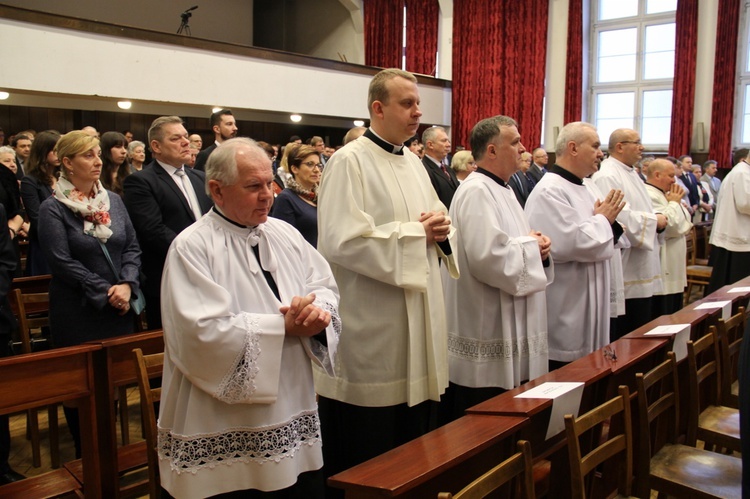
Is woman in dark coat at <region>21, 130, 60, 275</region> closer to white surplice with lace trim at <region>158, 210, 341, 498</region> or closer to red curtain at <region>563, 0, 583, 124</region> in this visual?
white surplice with lace trim at <region>158, 210, 341, 498</region>

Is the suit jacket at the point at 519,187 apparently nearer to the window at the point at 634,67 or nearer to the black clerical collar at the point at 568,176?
the black clerical collar at the point at 568,176

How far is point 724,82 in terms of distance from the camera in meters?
11.1

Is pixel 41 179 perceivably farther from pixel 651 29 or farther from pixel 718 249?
pixel 651 29

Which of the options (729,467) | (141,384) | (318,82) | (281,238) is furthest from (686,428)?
(318,82)

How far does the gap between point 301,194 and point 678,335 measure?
2.19 m

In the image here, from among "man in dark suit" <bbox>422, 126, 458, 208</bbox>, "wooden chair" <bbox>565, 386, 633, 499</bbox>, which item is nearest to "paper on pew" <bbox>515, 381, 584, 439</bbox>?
"wooden chair" <bbox>565, 386, 633, 499</bbox>

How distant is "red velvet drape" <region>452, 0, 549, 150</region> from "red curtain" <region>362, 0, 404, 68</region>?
145 cm

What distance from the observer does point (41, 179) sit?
14.9 ft

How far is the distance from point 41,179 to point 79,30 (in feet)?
14.7

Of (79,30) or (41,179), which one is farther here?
(79,30)

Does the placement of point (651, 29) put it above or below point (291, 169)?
above

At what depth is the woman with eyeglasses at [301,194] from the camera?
3936mm

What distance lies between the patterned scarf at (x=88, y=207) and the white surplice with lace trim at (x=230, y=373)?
1395 mm

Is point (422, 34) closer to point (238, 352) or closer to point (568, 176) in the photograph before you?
point (568, 176)
